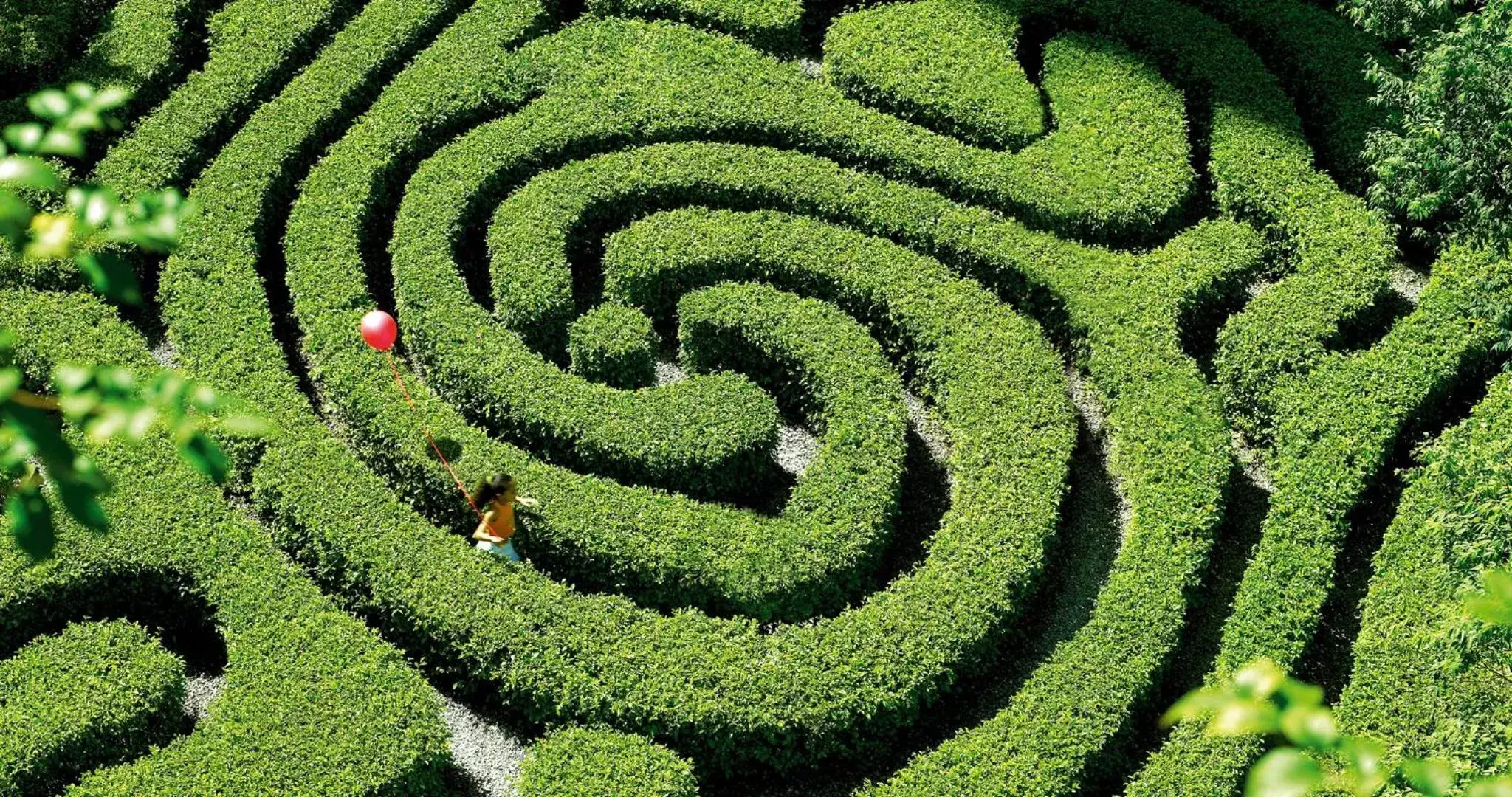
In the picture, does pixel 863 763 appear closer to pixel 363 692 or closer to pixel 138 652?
pixel 363 692

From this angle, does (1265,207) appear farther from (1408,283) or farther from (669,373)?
(669,373)

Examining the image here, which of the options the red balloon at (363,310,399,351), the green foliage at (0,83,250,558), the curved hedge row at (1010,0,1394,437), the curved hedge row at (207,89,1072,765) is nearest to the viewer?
the green foliage at (0,83,250,558)

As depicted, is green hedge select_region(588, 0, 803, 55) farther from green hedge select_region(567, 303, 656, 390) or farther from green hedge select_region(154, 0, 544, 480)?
green hedge select_region(567, 303, 656, 390)

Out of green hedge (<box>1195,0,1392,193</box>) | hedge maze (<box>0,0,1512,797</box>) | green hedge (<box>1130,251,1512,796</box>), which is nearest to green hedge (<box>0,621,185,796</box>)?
hedge maze (<box>0,0,1512,797</box>)

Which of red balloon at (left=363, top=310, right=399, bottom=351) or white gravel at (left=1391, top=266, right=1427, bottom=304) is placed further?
white gravel at (left=1391, top=266, right=1427, bottom=304)

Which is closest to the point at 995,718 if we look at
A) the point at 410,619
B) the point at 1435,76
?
the point at 410,619

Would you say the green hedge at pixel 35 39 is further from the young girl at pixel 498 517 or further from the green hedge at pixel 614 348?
the young girl at pixel 498 517
